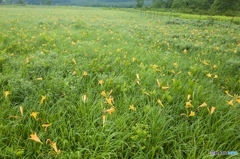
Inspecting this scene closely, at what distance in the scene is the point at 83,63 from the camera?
3.82 metres

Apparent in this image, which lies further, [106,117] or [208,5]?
[208,5]

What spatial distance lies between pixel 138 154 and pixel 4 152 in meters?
1.41

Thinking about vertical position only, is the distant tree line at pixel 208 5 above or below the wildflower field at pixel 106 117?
above

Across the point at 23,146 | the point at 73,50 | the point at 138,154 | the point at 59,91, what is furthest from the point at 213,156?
the point at 73,50

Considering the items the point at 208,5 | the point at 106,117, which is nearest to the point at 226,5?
the point at 208,5

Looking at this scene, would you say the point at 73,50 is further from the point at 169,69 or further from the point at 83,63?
the point at 169,69

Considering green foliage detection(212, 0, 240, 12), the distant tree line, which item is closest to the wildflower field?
green foliage detection(212, 0, 240, 12)

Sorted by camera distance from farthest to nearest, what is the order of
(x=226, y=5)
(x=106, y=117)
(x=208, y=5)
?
1. (x=208, y=5)
2. (x=226, y=5)
3. (x=106, y=117)

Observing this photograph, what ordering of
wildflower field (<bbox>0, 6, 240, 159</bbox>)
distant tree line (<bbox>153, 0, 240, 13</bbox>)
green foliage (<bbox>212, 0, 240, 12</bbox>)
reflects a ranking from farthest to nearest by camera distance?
distant tree line (<bbox>153, 0, 240, 13</bbox>), green foliage (<bbox>212, 0, 240, 12</bbox>), wildflower field (<bbox>0, 6, 240, 159</bbox>)

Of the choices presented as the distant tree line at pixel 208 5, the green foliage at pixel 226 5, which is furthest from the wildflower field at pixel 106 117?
the distant tree line at pixel 208 5

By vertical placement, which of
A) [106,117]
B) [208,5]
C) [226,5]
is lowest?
[106,117]

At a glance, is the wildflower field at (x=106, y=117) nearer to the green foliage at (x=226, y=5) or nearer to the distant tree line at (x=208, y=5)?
the green foliage at (x=226, y=5)

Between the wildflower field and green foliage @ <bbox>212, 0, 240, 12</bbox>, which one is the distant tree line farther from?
the wildflower field

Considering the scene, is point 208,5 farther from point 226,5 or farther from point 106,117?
point 106,117
